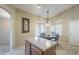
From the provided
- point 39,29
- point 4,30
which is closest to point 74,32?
point 39,29

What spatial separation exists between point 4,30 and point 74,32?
1.57m

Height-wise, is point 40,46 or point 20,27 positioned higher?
point 20,27

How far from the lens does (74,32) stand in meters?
2.00

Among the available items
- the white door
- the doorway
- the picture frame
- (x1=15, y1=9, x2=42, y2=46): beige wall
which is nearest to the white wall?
the doorway

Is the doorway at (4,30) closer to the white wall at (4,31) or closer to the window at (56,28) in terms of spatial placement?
the white wall at (4,31)

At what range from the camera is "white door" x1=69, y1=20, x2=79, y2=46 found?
1.95m

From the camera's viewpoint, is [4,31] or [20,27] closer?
[20,27]

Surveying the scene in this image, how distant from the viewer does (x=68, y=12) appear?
207cm

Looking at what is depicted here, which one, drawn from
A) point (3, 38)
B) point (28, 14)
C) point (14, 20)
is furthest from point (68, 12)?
point (3, 38)

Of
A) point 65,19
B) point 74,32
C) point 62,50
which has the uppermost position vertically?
point 65,19

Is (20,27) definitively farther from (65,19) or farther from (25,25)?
(65,19)

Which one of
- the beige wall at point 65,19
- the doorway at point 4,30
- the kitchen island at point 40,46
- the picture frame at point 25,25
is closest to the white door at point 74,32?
the beige wall at point 65,19
